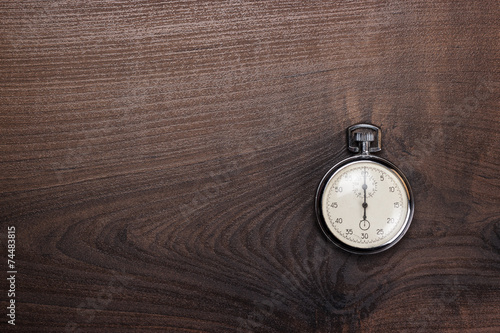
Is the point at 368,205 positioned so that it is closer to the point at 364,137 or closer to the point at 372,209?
the point at 372,209

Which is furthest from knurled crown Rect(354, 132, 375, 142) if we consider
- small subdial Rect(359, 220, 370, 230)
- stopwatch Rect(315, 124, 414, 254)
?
small subdial Rect(359, 220, 370, 230)

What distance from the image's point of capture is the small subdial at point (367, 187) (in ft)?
3.57

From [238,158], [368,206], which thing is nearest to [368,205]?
[368,206]

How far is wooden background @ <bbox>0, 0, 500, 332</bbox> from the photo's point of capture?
3.68ft

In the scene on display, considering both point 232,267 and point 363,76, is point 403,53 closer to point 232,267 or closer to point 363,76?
point 363,76

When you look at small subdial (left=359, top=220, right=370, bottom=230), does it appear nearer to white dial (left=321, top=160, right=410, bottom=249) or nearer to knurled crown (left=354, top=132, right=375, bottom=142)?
white dial (left=321, top=160, right=410, bottom=249)

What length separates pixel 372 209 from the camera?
3.57 feet

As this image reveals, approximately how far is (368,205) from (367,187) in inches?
1.9

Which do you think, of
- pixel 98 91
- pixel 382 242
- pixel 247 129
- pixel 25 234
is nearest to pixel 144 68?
pixel 98 91

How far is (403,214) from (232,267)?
0.49 meters

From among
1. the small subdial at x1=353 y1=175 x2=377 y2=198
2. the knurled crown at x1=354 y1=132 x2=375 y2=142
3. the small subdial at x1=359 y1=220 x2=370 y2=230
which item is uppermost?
the knurled crown at x1=354 y1=132 x2=375 y2=142

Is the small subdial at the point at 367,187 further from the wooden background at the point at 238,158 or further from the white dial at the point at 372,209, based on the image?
the wooden background at the point at 238,158

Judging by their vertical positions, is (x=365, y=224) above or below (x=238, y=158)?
below

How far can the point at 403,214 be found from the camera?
1091 millimetres
